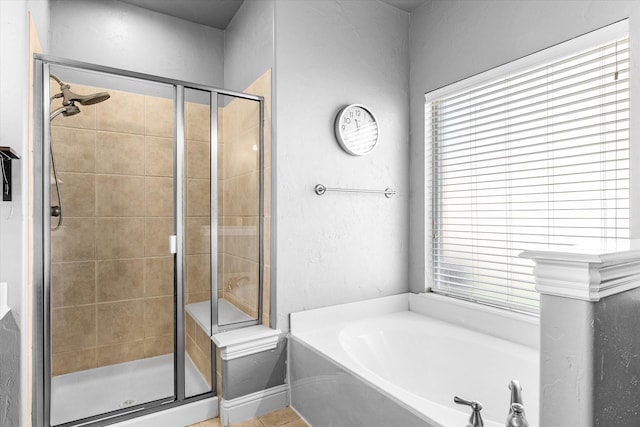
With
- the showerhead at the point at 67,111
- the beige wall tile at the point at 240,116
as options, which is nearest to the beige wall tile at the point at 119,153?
the showerhead at the point at 67,111

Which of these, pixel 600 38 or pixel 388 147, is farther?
pixel 388 147

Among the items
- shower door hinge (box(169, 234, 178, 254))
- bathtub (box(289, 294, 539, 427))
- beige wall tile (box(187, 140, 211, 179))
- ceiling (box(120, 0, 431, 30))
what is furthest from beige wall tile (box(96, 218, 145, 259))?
ceiling (box(120, 0, 431, 30))

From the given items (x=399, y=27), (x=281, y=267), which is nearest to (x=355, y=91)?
(x=399, y=27)

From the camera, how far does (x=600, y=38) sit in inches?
65.8

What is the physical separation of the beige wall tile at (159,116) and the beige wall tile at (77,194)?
374 mm

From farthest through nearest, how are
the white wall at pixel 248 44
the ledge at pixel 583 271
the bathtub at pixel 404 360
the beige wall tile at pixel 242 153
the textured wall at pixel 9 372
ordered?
the white wall at pixel 248 44, the beige wall tile at pixel 242 153, the bathtub at pixel 404 360, the textured wall at pixel 9 372, the ledge at pixel 583 271

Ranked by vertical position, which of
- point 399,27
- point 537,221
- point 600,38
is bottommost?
point 537,221

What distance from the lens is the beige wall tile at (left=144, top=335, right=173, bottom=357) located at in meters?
1.92

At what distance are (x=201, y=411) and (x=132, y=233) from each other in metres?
1.04

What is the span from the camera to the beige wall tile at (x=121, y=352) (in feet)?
6.05

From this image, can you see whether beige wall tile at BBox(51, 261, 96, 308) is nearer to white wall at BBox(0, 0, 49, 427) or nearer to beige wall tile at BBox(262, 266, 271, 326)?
white wall at BBox(0, 0, 49, 427)

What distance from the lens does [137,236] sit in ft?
6.21

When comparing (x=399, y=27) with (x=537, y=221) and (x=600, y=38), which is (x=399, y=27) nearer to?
(x=600, y=38)

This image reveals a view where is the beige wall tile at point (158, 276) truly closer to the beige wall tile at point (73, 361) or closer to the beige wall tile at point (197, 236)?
the beige wall tile at point (197, 236)
